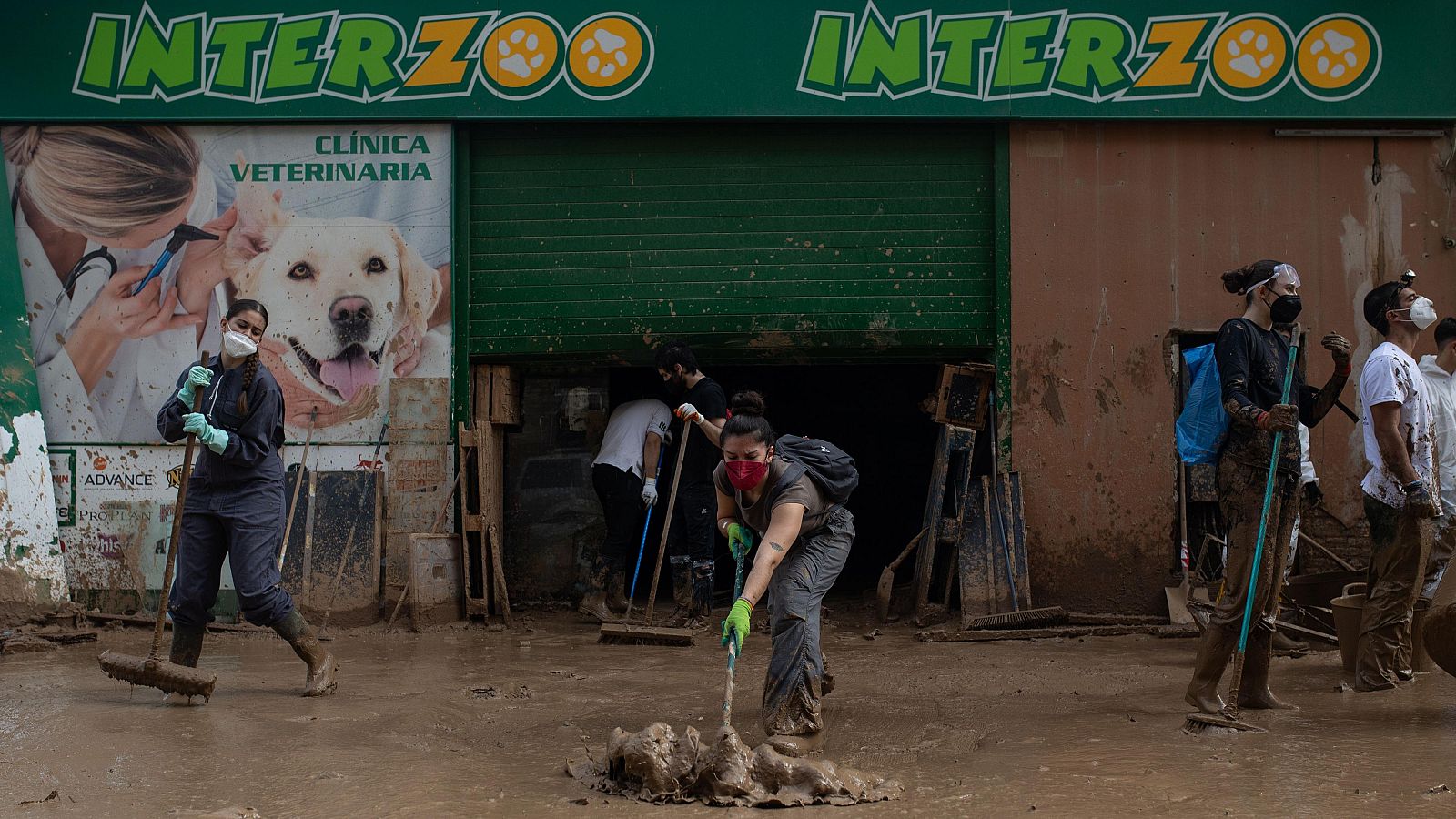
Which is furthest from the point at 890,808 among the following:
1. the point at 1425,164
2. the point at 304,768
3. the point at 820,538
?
the point at 1425,164

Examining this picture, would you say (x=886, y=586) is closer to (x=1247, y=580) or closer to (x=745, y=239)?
(x=745, y=239)

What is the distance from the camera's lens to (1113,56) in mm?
8945

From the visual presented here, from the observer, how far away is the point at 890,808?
4359 mm

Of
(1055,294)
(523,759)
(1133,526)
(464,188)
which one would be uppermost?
(464,188)

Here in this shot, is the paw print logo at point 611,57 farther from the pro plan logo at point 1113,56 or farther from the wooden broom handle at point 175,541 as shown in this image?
the wooden broom handle at point 175,541

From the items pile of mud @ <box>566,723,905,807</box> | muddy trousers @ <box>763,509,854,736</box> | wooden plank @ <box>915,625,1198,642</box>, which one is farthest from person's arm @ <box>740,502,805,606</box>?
wooden plank @ <box>915,625,1198,642</box>

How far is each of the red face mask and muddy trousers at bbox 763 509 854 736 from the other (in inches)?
16.6

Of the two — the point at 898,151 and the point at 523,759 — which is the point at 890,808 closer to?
the point at 523,759

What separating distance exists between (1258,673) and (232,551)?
4954 mm

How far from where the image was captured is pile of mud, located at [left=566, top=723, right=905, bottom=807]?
446cm

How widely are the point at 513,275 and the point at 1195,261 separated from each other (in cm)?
494

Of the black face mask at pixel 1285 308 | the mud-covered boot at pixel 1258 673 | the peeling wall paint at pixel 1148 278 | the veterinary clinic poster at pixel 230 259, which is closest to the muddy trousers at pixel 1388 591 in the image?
the mud-covered boot at pixel 1258 673

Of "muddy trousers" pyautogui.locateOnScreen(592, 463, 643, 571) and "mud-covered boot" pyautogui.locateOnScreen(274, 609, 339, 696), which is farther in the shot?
"muddy trousers" pyautogui.locateOnScreen(592, 463, 643, 571)

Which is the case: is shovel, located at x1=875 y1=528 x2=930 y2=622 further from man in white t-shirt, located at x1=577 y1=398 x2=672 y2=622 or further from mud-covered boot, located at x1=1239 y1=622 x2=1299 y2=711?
mud-covered boot, located at x1=1239 y1=622 x2=1299 y2=711
